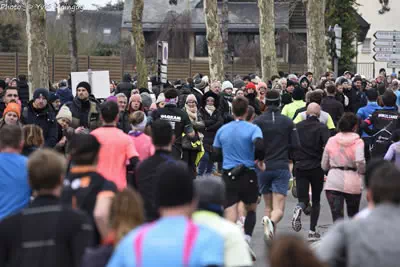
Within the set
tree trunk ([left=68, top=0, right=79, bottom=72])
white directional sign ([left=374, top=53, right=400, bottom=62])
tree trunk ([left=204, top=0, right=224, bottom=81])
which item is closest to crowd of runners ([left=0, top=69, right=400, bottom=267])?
white directional sign ([left=374, top=53, right=400, bottom=62])

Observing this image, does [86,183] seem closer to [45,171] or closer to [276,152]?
[45,171]

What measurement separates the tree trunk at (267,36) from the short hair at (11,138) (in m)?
28.8

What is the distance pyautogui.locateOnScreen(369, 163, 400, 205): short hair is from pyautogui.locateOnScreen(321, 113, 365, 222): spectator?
21.2 ft

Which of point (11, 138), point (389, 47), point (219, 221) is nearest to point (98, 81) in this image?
point (11, 138)

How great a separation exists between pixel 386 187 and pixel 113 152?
15.0ft

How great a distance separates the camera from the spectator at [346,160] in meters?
12.0

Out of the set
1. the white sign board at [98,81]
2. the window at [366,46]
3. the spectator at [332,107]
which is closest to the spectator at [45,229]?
the spectator at [332,107]

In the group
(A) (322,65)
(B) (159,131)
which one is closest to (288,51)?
(A) (322,65)

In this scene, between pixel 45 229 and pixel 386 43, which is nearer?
pixel 45 229

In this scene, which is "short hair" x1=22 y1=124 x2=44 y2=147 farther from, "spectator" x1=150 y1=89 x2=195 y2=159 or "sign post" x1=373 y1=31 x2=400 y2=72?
"sign post" x1=373 y1=31 x2=400 y2=72

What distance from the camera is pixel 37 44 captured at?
24047 millimetres

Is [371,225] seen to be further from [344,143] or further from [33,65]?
[33,65]

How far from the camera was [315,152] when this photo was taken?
42.9ft

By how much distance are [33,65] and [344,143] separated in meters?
13.5
